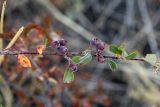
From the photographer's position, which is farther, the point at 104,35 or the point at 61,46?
the point at 104,35

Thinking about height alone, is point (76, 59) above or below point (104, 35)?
below

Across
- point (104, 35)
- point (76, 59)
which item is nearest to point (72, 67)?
point (76, 59)

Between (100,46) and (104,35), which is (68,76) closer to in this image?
(100,46)

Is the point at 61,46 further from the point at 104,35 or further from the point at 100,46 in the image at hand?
the point at 104,35

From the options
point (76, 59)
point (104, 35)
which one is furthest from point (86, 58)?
point (104, 35)

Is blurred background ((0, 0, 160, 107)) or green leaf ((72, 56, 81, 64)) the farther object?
blurred background ((0, 0, 160, 107))

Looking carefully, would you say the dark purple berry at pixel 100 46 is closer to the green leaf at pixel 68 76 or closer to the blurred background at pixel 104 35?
the green leaf at pixel 68 76

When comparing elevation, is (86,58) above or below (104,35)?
below

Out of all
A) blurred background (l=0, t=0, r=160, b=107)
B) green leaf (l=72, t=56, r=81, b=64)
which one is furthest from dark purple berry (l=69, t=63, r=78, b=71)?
blurred background (l=0, t=0, r=160, b=107)

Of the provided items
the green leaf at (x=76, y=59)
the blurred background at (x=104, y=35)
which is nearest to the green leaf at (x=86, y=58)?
the green leaf at (x=76, y=59)

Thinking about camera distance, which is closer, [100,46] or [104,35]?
[100,46]

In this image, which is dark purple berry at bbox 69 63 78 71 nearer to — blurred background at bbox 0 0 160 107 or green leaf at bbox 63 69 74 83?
green leaf at bbox 63 69 74 83

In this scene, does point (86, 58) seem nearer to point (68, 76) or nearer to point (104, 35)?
point (68, 76)
